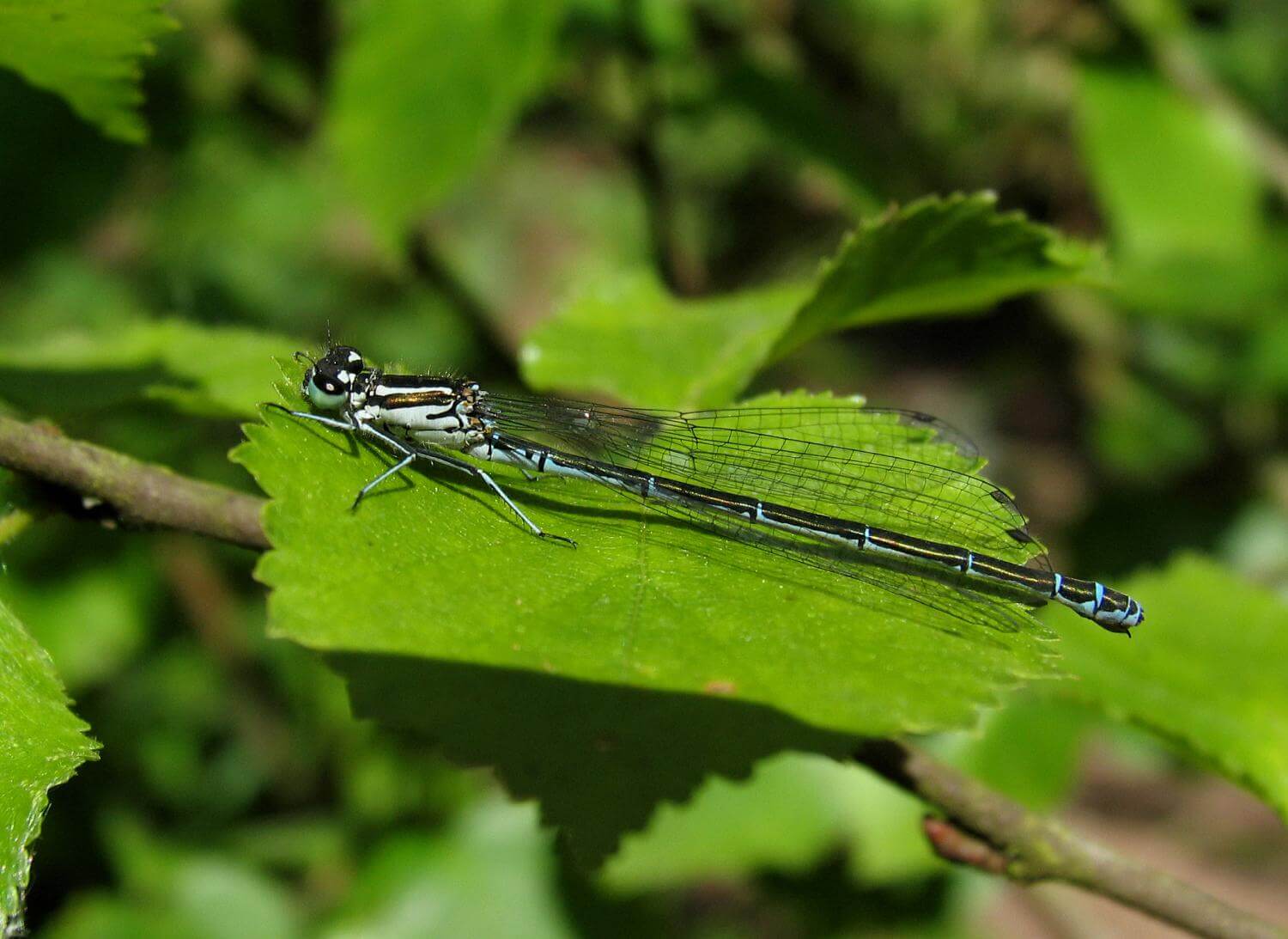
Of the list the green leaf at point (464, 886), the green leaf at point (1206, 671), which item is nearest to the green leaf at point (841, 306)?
the green leaf at point (1206, 671)

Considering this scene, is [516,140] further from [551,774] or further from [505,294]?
[551,774]

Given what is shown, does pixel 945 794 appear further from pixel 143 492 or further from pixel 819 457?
pixel 143 492

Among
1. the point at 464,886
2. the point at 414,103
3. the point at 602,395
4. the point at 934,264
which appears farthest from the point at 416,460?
the point at 464,886

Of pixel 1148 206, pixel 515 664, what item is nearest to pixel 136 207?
pixel 1148 206

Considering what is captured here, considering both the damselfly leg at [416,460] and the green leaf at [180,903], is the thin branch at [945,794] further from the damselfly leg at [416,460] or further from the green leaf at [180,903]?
the green leaf at [180,903]

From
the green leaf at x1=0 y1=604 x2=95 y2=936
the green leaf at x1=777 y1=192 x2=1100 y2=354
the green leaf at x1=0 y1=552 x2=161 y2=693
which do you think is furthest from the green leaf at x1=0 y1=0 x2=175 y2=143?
the green leaf at x1=0 y1=552 x2=161 y2=693
